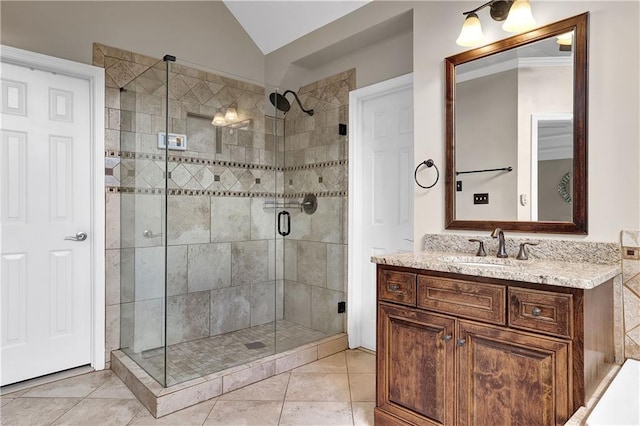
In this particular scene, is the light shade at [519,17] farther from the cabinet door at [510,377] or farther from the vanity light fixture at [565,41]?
the cabinet door at [510,377]

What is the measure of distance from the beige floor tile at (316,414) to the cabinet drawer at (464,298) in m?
0.83

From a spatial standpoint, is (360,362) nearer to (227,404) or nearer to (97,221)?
(227,404)

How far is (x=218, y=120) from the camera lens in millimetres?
2854

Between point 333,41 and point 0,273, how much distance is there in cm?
278

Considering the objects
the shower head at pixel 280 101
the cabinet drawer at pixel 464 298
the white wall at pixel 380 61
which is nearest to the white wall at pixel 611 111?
the cabinet drawer at pixel 464 298

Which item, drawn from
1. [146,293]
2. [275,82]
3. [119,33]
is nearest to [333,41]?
[275,82]

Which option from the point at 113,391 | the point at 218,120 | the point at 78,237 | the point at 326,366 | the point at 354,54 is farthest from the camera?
the point at 354,54

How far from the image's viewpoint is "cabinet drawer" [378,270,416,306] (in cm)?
180

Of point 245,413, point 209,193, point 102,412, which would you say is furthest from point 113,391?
point 209,193

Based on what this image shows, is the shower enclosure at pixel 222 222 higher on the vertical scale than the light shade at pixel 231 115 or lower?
lower

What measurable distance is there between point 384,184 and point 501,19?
1352 mm

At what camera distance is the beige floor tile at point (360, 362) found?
2700 mm

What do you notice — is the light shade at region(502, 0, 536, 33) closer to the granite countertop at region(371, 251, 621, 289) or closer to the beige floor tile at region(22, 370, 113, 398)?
the granite countertop at region(371, 251, 621, 289)

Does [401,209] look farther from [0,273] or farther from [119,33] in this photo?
[0,273]
